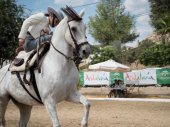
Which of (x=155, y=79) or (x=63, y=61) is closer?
(x=63, y=61)

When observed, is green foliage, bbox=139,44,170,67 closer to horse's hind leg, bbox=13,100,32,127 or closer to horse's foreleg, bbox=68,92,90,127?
horse's hind leg, bbox=13,100,32,127

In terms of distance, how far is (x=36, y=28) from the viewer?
7.41m

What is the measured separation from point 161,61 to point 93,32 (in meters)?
30.2

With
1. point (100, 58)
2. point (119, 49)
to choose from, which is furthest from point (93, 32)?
point (100, 58)

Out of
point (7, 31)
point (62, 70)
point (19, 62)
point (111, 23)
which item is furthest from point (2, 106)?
point (111, 23)

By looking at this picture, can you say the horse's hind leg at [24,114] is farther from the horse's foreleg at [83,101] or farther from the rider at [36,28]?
the horse's foreleg at [83,101]

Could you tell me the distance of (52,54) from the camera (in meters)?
6.61

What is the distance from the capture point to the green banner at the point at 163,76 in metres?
26.8

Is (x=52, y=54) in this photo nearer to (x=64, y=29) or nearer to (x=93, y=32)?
(x=64, y=29)

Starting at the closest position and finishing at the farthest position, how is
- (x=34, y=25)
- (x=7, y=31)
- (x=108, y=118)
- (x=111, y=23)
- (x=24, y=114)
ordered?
(x=34, y=25) < (x=24, y=114) < (x=108, y=118) < (x=7, y=31) < (x=111, y=23)

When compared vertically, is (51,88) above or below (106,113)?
above

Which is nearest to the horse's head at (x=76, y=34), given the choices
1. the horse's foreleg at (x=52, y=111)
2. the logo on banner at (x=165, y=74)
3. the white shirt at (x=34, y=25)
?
the horse's foreleg at (x=52, y=111)

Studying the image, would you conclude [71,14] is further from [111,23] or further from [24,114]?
[111,23]

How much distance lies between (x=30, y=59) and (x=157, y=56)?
42.9m
